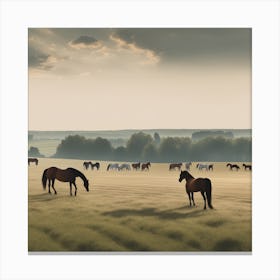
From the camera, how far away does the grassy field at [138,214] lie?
21.9 ft

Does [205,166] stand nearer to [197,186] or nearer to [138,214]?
[197,186]

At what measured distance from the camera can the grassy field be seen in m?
6.68

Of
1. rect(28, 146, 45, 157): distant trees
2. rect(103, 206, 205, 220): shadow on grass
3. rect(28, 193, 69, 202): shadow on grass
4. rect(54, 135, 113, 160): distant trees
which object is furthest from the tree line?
rect(103, 206, 205, 220): shadow on grass

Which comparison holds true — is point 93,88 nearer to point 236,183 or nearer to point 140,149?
point 140,149

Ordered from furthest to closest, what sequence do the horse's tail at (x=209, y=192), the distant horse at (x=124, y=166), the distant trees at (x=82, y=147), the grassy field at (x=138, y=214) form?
the distant horse at (x=124, y=166) → the distant trees at (x=82, y=147) → the horse's tail at (x=209, y=192) → the grassy field at (x=138, y=214)

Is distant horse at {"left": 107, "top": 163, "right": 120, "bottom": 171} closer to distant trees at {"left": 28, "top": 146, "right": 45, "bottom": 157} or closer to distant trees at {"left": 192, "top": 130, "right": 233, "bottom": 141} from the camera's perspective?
distant trees at {"left": 28, "top": 146, "right": 45, "bottom": 157}

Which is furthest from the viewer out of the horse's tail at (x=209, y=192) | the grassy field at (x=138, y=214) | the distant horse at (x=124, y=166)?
the distant horse at (x=124, y=166)

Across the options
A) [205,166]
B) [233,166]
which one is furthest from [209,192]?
[233,166]

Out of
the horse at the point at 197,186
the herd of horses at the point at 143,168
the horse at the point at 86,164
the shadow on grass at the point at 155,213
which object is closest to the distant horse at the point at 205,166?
the herd of horses at the point at 143,168

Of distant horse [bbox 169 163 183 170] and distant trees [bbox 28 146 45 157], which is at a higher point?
distant trees [bbox 28 146 45 157]

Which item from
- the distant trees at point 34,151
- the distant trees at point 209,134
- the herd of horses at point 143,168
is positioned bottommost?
the herd of horses at point 143,168

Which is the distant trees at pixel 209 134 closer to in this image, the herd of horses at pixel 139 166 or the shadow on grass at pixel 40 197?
the herd of horses at pixel 139 166

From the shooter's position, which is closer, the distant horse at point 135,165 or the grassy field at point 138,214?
the grassy field at point 138,214
